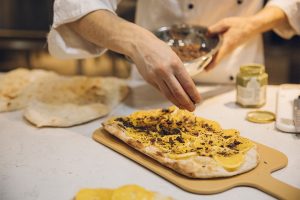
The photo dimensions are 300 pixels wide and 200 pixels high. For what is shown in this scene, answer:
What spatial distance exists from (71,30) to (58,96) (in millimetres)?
216

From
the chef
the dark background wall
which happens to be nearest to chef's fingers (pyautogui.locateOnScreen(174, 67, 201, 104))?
the chef

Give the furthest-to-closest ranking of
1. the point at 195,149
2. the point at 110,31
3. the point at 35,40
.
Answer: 1. the point at 35,40
2. the point at 110,31
3. the point at 195,149

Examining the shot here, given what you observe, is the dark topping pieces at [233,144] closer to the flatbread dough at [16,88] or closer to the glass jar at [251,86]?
the glass jar at [251,86]

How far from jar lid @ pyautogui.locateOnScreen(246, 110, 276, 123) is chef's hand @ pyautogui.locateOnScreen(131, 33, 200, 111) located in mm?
248

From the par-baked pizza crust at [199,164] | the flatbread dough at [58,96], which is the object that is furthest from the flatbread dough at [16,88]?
the par-baked pizza crust at [199,164]

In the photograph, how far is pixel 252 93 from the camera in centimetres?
126

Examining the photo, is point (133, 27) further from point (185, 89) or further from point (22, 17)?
point (22, 17)

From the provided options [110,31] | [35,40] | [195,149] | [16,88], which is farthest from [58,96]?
[35,40]

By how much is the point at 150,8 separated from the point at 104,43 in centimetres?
41

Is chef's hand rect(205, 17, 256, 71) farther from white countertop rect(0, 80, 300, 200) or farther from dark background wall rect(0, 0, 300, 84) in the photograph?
dark background wall rect(0, 0, 300, 84)

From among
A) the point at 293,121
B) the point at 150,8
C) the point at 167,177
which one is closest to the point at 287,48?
the point at 150,8

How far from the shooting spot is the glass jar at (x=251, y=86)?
123 centimetres

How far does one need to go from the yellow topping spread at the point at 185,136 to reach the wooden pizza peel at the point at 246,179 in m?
0.03

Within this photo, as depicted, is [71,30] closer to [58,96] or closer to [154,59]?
[58,96]
